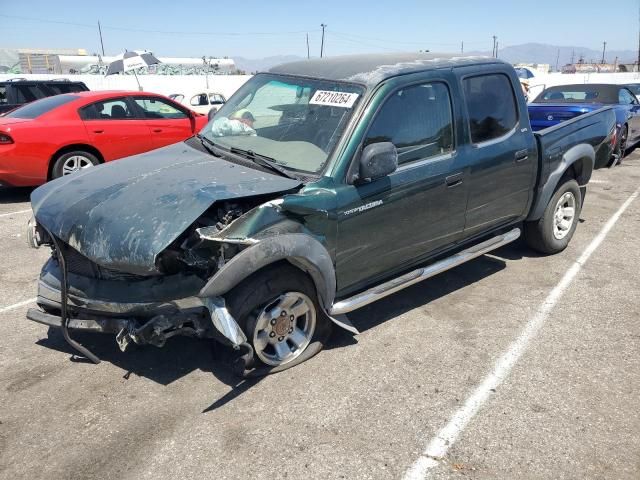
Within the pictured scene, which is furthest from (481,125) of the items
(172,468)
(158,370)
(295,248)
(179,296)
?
(172,468)

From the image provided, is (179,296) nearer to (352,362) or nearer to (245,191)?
(245,191)

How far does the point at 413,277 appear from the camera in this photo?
404 centimetres

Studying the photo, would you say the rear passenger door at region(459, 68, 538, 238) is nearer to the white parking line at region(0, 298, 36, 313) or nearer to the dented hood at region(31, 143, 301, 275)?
the dented hood at region(31, 143, 301, 275)

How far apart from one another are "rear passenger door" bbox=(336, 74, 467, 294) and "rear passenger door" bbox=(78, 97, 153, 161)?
5.97m

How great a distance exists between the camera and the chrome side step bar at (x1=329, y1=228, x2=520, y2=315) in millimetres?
3625

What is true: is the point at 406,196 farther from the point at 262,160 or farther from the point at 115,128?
the point at 115,128

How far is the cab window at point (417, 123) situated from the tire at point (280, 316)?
1.07 m

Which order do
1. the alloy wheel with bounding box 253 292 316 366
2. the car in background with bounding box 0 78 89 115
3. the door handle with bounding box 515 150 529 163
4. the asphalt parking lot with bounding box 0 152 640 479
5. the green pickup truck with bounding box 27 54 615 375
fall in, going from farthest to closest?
Result: 1. the car in background with bounding box 0 78 89 115
2. the door handle with bounding box 515 150 529 163
3. the alloy wheel with bounding box 253 292 316 366
4. the green pickup truck with bounding box 27 54 615 375
5. the asphalt parking lot with bounding box 0 152 640 479

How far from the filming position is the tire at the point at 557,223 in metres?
5.36

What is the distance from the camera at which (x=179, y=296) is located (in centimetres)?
307

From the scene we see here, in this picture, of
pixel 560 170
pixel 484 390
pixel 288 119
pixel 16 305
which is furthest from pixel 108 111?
pixel 484 390

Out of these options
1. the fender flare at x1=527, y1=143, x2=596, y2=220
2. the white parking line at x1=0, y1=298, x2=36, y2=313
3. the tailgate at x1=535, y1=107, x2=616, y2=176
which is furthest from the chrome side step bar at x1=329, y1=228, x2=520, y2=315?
the white parking line at x1=0, y1=298, x2=36, y2=313

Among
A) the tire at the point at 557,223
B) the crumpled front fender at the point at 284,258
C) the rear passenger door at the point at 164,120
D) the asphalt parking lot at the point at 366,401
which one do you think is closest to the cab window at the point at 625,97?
the tire at the point at 557,223

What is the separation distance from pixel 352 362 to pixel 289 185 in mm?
1285
